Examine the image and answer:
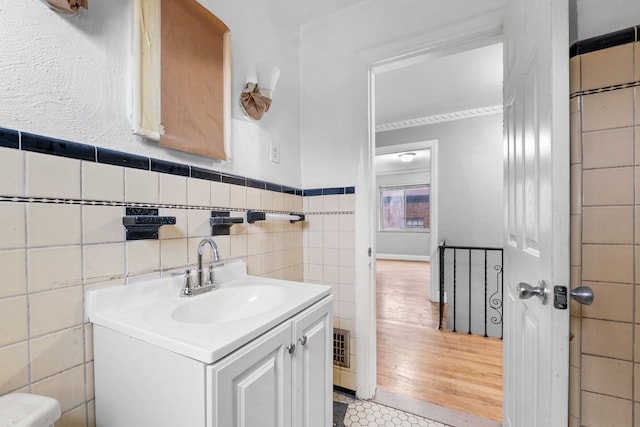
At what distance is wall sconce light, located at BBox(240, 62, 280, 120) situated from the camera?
1.33m

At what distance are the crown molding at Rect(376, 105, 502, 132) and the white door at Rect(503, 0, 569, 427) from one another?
2.14 m

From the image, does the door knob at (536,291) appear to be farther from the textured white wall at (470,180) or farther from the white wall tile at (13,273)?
the textured white wall at (470,180)

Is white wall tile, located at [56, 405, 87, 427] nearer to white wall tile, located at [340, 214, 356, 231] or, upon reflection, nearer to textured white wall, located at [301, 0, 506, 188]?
white wall tile, located at [340, 214, 356, 231]

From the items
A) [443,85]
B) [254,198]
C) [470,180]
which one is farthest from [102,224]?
[470,180]

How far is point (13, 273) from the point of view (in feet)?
2.04

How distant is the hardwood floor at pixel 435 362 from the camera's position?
1.63 meters

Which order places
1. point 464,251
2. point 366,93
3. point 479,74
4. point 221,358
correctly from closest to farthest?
point 221,358 < point 366,93 < point 479,74 < point 464,251

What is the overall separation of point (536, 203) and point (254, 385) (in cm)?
99

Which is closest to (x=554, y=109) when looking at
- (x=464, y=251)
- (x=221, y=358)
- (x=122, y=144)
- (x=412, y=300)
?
(x=221, y=358)

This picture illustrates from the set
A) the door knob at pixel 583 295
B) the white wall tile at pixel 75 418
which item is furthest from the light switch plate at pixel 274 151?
the door knob at pixel 583 295

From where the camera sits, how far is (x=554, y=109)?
0.69m

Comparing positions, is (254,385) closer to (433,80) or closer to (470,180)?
(433,80)

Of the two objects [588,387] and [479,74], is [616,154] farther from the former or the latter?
[479,74]

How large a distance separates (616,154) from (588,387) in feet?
2.36
